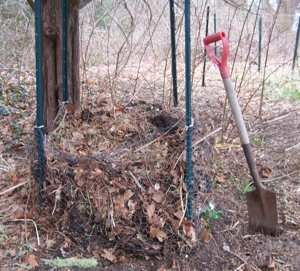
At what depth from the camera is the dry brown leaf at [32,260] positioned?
7.81ft

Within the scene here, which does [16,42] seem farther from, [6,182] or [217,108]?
[6,182]

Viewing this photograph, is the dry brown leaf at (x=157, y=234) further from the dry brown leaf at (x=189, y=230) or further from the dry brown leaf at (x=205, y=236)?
the dry brown leaf at (x=205, y=236)

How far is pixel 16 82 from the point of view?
6098mm

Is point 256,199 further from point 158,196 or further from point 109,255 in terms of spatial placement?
point 109,255

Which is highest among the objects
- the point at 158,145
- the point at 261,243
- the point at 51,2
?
the point at 51,2

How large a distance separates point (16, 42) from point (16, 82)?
0.68 metres

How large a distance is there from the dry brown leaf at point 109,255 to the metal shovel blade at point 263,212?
3.06 ft

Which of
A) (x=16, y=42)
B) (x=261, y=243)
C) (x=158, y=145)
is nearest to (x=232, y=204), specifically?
(x=261, y=243)

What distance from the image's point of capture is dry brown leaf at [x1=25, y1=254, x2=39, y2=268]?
7.81ft

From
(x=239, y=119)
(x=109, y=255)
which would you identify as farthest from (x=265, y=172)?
(x=109, y=255)

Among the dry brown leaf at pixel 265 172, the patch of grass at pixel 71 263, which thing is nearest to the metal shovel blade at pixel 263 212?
the dry brown leaf at pixel 265 172

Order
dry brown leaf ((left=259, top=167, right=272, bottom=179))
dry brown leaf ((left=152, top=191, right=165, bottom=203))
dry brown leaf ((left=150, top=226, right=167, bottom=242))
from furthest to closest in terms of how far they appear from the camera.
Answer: dry brown leaf ((left=259, top=167, right=272, bottom=179)), dry brown leaf ((left=152, top=191, right=165, bottom=203)), dry brown leaf ((left=150, top=226, right=167, bottom=242))

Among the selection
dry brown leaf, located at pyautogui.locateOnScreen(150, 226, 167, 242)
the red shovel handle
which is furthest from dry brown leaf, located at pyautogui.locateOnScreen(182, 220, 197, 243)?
the red shovel handle

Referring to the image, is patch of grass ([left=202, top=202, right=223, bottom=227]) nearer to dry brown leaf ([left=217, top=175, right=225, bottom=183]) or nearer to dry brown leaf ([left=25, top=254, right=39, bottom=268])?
dry brown leaf ([left=217, top=175, right=225, bottom=183])
